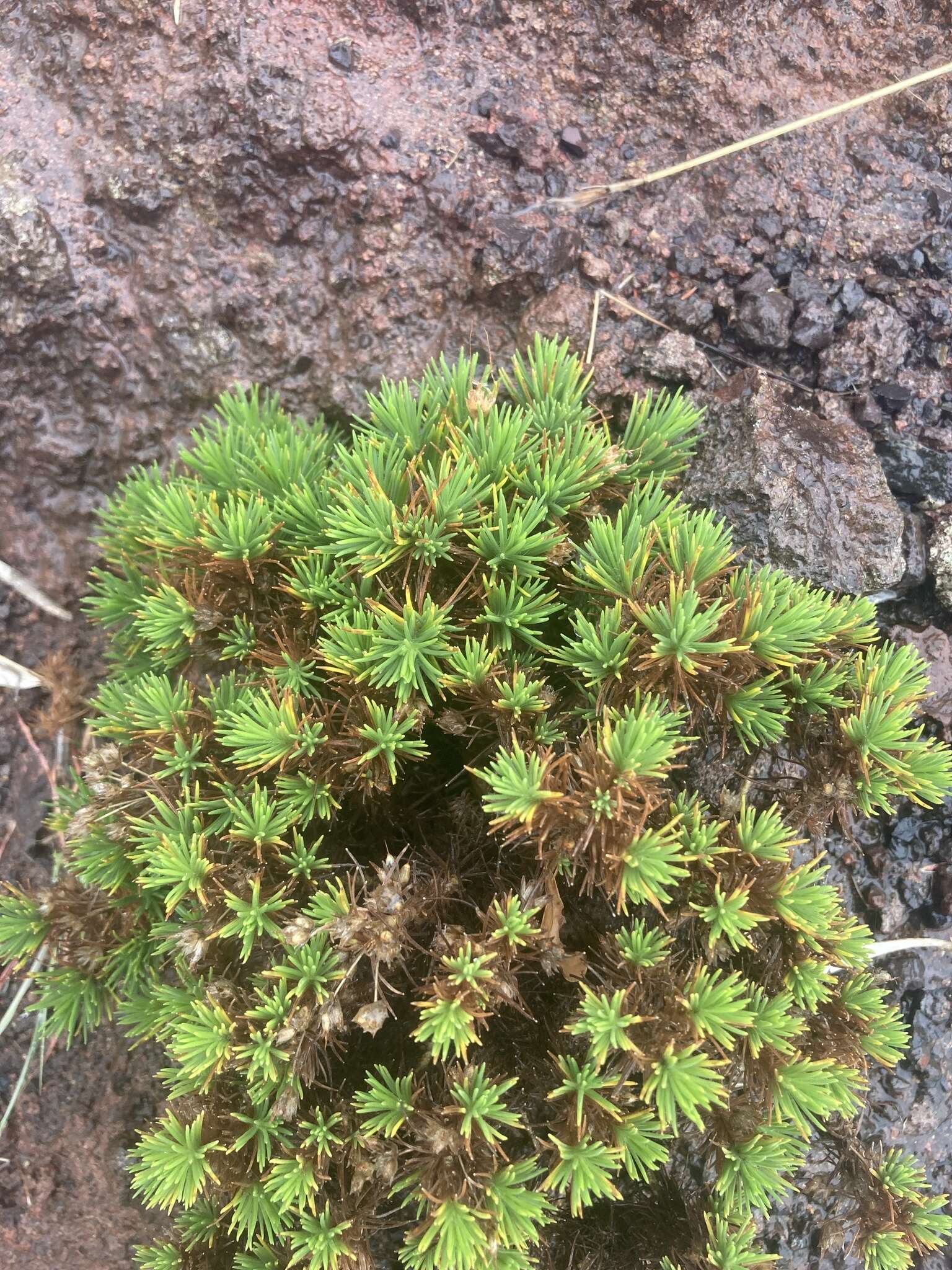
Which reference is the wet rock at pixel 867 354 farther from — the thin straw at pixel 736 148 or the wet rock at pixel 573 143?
the wet rock at pixel 573 143

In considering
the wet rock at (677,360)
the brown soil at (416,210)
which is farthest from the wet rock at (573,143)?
the wet rock at (677,360)

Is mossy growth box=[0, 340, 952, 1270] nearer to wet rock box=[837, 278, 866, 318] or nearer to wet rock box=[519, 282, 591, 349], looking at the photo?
wet rock box=[519, 282, 591, 349]

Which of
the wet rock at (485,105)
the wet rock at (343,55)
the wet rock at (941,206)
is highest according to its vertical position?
the wet rock at (343,55)

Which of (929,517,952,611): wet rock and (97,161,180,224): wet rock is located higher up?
(97,161,180,224): wet rock

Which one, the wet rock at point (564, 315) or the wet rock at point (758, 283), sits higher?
the wet rock at point (758, 283)

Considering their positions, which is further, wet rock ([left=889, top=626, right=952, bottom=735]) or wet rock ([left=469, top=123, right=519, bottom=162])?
wet rock ([left=469, top=123, right=519, bottom=162])

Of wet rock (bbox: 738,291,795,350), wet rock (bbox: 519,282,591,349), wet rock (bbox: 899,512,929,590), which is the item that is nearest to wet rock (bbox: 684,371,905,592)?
wet rock (bbox: 899,512,929,590)
